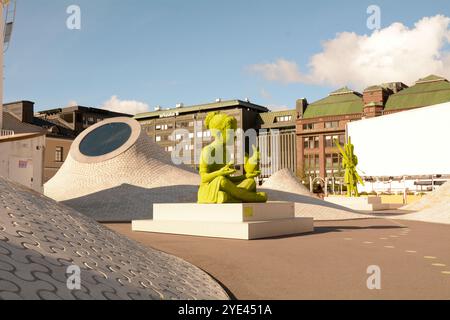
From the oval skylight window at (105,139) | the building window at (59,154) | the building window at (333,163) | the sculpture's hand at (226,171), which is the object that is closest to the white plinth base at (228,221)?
the sculpture's hand at (226,171)

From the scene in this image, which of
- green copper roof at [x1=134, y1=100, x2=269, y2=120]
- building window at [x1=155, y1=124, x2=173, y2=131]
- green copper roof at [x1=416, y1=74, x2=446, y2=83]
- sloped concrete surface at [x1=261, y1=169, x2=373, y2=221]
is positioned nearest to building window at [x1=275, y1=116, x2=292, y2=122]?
green copper roof at [x1=134, y1=100, x2=269, y2=120]

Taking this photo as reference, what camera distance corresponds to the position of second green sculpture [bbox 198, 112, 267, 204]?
14000 mm

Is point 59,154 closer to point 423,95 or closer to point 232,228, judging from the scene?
point 232,228

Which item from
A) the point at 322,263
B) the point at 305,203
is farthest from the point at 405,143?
the point at 322,263

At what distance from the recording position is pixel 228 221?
520 inches

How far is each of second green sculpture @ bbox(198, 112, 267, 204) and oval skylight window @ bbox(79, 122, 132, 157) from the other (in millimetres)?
15343

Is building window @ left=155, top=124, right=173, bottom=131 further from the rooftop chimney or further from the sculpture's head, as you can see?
the sculpture's head

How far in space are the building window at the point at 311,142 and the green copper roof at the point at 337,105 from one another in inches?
167

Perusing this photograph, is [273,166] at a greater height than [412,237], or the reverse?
[273,166]

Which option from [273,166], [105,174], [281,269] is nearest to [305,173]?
[273,166]

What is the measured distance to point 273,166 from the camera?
8788cm

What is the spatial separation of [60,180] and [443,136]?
46.4 meters
